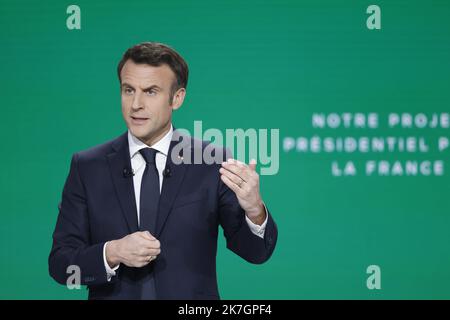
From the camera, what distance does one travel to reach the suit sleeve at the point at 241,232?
6.77 feet

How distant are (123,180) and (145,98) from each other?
28 centimetres

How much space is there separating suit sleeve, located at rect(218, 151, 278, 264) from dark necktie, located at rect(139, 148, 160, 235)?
0.73ft

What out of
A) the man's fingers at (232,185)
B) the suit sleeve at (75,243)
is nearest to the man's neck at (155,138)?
the suit sleeve at (75,243)

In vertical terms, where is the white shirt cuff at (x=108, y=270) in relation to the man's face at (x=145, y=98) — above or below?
below

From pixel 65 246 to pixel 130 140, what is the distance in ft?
1.37

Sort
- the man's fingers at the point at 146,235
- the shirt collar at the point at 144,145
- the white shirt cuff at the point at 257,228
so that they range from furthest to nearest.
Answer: the shirt collar at the point at 144,145, the white shirt cuff at the point at 257,228, the man's fingers at the point at 146,235

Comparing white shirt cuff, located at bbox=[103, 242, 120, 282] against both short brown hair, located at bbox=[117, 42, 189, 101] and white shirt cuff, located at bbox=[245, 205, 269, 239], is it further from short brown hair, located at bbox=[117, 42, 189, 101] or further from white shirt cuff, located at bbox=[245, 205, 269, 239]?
short brown hair, located at bbox=[117, 42, 189, 101]

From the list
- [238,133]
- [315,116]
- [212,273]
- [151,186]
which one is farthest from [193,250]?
[315,116]

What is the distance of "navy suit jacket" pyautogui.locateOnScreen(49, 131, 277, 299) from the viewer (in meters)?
2.05

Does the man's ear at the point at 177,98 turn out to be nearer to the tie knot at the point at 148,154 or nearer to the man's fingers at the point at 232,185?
the tie knot at the point at 148,154

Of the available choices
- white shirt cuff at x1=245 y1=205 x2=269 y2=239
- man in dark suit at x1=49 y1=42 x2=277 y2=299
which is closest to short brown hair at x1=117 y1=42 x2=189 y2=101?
man in dark suit at x1=49 y1=42 x2=277 y2=299

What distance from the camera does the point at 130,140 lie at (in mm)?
2178

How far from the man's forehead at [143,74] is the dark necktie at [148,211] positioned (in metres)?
0.27

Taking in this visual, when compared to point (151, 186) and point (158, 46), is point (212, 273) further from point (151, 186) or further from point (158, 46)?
point (158, 46)
